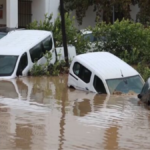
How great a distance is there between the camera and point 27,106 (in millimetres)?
12273

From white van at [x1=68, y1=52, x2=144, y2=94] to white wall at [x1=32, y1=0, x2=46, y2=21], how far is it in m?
15.1

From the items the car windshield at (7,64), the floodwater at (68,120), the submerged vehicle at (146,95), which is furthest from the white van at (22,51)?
the submerged vehicle at (146,95)

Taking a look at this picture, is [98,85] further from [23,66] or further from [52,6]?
[52,6]

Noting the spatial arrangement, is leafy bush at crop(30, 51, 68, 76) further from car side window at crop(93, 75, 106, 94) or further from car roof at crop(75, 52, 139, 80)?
car side window at crop(93, 75, 106, 94)

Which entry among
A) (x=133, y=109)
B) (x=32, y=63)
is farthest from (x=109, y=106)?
(x=32, y=63)

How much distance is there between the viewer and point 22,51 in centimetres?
1800

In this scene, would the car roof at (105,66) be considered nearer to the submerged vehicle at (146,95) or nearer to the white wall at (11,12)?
the submerged vehicle at (146,95)

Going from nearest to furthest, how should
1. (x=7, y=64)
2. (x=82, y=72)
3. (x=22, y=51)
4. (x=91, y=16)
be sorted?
1. (x=82, y=72)
2. (x=7, y=64)
3. (x=22, y=51)
4. (x=91, y=16)

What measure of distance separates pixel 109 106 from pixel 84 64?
9.82ft

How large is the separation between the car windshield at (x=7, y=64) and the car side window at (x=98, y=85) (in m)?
3.68

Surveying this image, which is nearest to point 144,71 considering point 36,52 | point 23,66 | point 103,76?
point 103,76

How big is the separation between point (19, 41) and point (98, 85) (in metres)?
4.96

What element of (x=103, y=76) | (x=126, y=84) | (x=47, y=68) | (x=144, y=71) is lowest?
(x=47, y=68)

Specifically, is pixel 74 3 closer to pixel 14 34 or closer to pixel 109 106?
pixel 14 34
